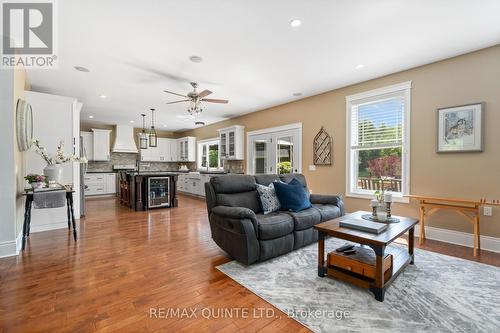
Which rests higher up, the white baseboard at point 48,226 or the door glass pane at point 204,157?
the door glass pane at point 204,157

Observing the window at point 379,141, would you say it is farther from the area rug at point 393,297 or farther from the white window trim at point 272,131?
the area rug at point 393,297

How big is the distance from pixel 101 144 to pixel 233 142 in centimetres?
482

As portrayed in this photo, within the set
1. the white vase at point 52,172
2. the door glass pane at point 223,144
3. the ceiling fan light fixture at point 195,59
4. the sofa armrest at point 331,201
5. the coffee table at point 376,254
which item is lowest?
the coffee table at point 376,254

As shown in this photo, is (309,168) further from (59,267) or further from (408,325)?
(59,267)

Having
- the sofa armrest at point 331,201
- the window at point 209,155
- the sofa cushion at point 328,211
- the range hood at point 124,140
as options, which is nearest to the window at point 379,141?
the sofa armrest at point 331,201

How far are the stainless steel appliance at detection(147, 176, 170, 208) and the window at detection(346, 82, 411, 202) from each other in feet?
14.2

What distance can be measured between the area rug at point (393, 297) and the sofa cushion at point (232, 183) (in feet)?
3.03

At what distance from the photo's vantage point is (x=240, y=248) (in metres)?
2.48

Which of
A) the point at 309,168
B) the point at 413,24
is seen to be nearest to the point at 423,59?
the point at 413,24

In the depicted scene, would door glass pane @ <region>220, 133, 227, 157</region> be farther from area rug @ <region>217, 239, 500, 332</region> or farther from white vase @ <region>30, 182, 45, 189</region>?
area rug @ <region>217, 239, 500, 332</region>

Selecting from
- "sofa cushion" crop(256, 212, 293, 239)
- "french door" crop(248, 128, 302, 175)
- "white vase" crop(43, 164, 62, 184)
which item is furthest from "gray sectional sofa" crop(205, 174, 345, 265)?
"white vase" crop(43, 164, 62, 184)

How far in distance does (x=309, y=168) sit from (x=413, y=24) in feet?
10.3

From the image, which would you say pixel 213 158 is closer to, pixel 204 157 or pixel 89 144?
pixel 204 157

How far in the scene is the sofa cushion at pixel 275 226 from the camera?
2518 millimetres
